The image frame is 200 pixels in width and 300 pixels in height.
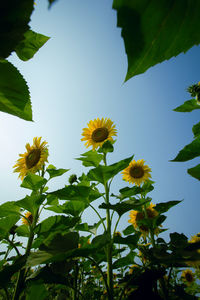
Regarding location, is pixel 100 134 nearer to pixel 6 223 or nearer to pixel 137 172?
pixel 137 172

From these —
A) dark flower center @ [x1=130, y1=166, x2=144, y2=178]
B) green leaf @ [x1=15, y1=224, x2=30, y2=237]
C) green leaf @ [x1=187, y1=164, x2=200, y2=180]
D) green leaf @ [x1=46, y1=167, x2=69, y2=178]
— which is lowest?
green leaf @ [x1=187, y1=164, x2=200, y2=180]

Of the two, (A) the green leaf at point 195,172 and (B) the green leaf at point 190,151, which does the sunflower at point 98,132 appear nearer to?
(B) the green leaf at point 190,151

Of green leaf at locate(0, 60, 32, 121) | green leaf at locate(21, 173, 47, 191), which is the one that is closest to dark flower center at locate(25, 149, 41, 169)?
green leaf at locate(21, 173, 47, 191)

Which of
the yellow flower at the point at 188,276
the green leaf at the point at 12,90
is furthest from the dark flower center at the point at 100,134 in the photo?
the yellow flower at the point at 188,276

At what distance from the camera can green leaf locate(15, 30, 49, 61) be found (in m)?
0.69

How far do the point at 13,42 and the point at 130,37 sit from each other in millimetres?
208

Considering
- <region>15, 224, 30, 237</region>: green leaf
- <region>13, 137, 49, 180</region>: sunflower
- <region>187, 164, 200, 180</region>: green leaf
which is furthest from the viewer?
<region>13, 137, 49, 180</region>: sunflower

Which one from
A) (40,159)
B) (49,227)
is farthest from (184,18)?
(40,159)

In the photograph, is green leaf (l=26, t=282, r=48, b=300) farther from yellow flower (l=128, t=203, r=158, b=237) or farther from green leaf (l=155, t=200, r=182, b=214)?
yellow flower (l=128, t=203, r=158, b=237)

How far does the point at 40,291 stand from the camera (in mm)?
1286

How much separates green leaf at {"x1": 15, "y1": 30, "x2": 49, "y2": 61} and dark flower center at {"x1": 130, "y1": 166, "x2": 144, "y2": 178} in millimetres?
3021

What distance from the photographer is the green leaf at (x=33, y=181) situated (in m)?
1.73

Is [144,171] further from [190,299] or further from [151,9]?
[151,9]

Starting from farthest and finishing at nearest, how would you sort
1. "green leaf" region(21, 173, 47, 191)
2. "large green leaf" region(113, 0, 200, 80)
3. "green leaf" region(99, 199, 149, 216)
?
"green leaf" region(21, 173, 47, 191) < "green leaf" region(99, 199, 149, 216) < "large green leaf" region(113, 0, 200, 80)
